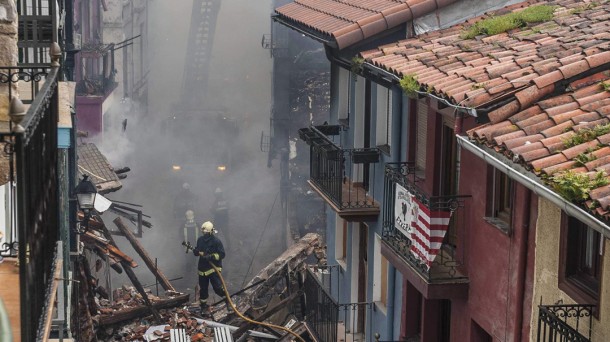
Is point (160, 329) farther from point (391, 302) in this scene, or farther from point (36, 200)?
point (36, 200)

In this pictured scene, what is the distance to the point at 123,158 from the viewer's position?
166 feet

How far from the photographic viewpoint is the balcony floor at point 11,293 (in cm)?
769

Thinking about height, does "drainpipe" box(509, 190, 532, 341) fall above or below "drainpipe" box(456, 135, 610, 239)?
below

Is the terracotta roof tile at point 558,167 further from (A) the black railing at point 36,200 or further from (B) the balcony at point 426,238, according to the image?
(B) the balcony at point 426,238

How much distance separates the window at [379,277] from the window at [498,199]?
19.1 ft

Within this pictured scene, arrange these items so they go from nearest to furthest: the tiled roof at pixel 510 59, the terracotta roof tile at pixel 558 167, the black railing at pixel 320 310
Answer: the terracotta roof tile at pixel 558 167
the tiled roof at pixel 510 59
the black railing at pixel 320 310

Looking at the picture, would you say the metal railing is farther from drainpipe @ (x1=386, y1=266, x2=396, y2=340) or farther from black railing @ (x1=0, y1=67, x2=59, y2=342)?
black railing @ (x1=0, y1=67, x2=59, y2=342)

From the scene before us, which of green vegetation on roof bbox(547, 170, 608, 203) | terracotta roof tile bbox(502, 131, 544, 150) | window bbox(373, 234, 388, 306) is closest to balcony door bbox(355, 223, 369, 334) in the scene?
window bbox(373, 234, 388, 306)

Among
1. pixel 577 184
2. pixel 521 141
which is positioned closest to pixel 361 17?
pixel 521 141

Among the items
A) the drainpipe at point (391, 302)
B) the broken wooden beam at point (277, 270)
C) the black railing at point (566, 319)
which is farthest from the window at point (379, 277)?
the black railing at point (566, 319)

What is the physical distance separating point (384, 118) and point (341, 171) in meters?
1.09

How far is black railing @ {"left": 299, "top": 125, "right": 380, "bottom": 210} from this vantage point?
20000 mm

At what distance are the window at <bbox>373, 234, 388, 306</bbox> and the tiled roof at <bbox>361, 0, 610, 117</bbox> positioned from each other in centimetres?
376

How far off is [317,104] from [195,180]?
9.27 metres
